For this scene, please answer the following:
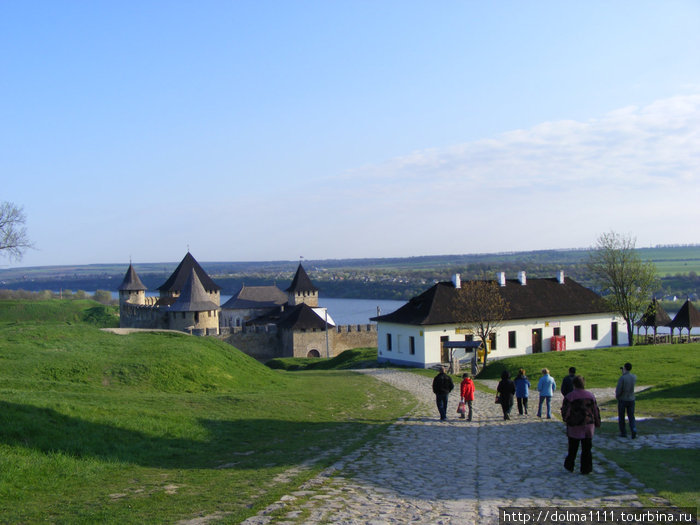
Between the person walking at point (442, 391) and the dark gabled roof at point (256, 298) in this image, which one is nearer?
the person walking at point (442, 391)

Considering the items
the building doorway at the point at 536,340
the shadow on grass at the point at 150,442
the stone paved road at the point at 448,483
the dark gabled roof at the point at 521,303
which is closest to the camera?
the stone paved road at the point at 448,483

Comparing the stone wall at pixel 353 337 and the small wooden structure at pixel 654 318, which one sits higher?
the small wooden structure at pixel 654 318

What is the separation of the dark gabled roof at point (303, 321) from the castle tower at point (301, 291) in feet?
30.6

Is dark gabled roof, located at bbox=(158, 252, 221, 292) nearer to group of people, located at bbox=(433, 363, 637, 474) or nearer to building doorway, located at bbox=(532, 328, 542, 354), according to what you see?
building doorway, located at bbox=(532, 328, 542, 354)

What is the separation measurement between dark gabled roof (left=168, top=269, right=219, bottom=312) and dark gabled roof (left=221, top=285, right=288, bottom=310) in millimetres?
12090

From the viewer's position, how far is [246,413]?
14.8m

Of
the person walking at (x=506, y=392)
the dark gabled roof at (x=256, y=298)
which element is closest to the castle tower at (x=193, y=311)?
the dark gabled roof at (x=256, y=298)

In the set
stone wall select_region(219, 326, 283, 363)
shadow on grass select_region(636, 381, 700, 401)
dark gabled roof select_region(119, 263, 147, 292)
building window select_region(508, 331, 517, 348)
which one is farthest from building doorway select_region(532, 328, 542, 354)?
dark gabled roof select_region(119, 263, 147, 292)

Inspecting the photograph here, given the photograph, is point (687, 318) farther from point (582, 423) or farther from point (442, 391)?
point (582, 423)

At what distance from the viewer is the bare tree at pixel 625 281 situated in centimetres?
4153

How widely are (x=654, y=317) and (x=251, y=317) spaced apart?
35.2 meters

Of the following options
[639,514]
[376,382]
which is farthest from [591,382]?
[639,514]

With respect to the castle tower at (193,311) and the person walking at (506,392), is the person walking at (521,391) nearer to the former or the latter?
the person walking at (506,392)

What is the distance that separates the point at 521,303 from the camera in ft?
130
